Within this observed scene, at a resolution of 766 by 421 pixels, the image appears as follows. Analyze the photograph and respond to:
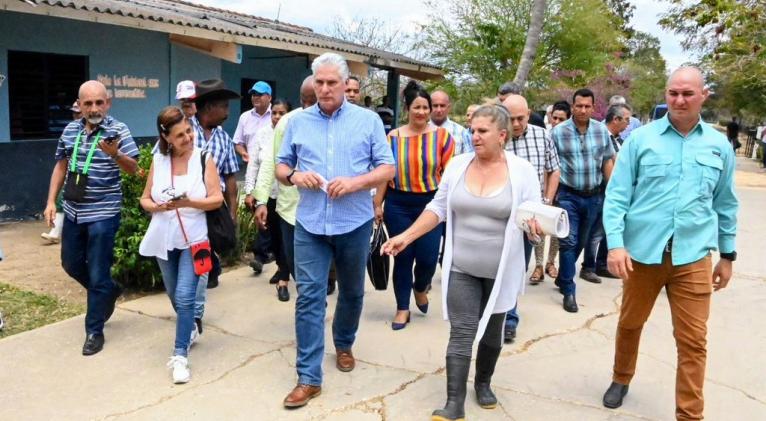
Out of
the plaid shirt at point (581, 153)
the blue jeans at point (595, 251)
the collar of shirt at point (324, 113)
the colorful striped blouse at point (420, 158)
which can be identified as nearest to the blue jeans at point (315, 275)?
the collar of shirt at point (324, 113)

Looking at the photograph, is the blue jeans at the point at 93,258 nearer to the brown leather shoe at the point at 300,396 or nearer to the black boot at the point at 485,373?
the brown leather shoe at the point at 300,396

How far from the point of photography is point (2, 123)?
8453 mm

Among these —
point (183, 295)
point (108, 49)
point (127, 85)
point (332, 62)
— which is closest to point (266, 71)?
point (127, 85)

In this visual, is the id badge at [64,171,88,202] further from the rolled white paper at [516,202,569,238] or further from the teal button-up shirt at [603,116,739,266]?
the teal button-up shirt at [603,116,739,266]

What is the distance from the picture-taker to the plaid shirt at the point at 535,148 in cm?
547

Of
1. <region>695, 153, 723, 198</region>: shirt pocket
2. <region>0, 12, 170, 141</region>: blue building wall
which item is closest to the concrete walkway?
<region>695, 153, 723, 198</region>: shirt pocket

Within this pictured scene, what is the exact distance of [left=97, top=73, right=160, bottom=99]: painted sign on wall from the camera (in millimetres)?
9859

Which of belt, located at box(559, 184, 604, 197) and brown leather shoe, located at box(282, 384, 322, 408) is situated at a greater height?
belt, located at box(559, 184, 604, 197)

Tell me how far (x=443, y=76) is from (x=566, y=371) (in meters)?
16.7

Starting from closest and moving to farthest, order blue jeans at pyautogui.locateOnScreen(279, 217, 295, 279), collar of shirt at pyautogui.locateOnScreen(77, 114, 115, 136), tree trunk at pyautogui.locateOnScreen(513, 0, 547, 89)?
collar of shirt at pyautogui.locateOnScreen(77, 114, 115, 136)
blue jeans at pyautogui.locateOnScreen(279, 217, 295, 279)
tree trunk at pyautogui.locateOnScreen(513, 0, 547, 89)

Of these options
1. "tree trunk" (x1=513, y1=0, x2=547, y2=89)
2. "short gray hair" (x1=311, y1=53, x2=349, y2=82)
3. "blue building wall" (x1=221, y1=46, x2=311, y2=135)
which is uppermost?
"tree trunk" (x1=513, y1=0, x2=547, y2=89)

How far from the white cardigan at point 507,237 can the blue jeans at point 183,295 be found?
1.58 meters

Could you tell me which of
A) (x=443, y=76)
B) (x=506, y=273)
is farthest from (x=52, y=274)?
(x=443, y=76)

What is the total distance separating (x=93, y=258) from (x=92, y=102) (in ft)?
3.32
